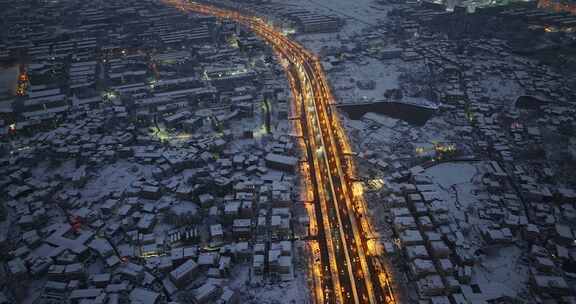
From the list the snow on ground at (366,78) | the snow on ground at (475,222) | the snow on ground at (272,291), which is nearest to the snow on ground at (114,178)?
the snow on ground at (272,291)

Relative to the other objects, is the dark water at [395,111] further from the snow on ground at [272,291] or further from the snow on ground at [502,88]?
the snow on ground at [272,291]

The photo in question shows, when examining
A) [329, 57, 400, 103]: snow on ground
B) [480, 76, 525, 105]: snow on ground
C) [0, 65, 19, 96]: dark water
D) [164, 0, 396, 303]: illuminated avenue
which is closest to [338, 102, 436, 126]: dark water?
[329, 57, 400, 103]: snow on ground

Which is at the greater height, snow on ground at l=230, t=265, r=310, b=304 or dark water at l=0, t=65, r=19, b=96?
dark water at l=0, t=65, r=19, b=96

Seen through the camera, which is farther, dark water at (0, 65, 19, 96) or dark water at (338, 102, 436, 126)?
dark water at (0, 65, 19, 96)

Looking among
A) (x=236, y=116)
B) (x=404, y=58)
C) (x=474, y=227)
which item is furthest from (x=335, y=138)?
(x=404, y=58)

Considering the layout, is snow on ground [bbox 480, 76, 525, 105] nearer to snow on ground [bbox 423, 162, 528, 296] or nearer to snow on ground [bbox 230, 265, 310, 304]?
snow on ground [bbox 423, 162, 528, 296]

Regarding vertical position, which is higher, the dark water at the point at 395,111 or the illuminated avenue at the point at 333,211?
the dark water at the point at 395,111

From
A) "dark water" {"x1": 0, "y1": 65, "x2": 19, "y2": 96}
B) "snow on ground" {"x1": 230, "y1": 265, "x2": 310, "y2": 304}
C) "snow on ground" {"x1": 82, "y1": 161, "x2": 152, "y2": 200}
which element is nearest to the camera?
"snow on ground" {"x1": 230, "y1": 265, "x2": 310, "y2": 304}

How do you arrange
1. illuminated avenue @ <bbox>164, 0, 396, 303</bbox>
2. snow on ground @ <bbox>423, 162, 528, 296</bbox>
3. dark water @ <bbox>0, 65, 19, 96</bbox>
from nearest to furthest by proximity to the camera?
snow on ground @ <bbox>423, 162, 528, 296</bbox>
illuminated avenue @ <bbox>164, 0, 396, 303</bbox>
dark water @ <bbox>0, 65, 19, 96</bbox>
